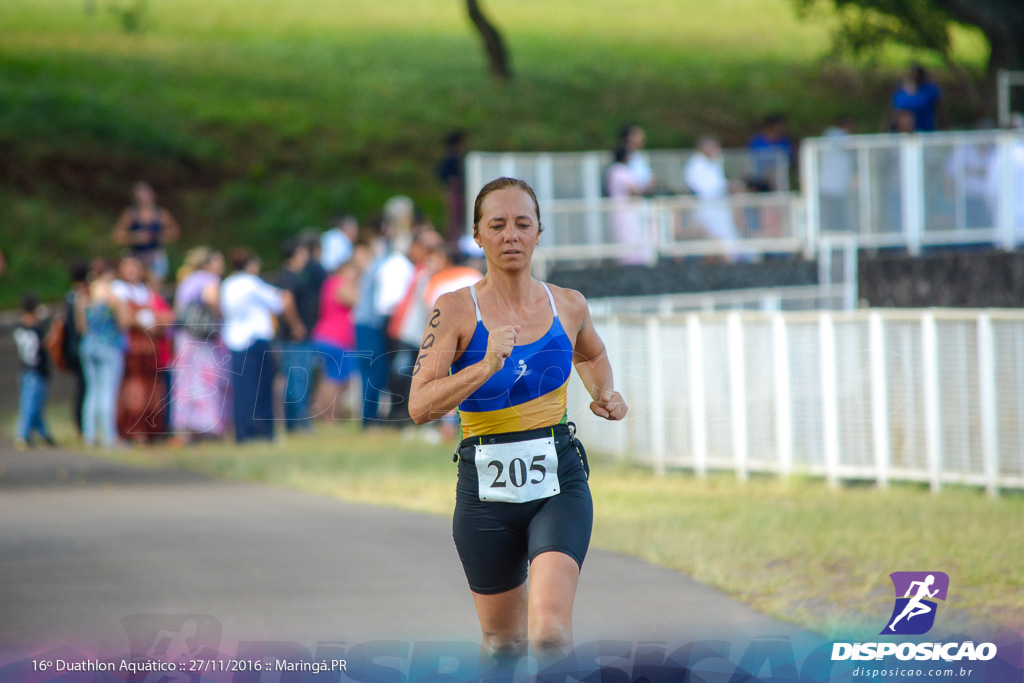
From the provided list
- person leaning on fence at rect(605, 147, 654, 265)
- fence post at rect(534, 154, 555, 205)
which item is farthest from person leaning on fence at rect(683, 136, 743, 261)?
fence post at rect(534, 154, 555, 205)

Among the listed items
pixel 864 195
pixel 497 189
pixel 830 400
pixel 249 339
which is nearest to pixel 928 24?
pixel 864 195

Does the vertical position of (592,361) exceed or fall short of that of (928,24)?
it falls short

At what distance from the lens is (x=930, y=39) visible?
117 ft

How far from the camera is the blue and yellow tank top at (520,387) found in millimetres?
5184

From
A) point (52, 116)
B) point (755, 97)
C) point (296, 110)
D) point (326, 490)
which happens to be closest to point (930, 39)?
point (755, 97)

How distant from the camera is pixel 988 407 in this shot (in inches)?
449

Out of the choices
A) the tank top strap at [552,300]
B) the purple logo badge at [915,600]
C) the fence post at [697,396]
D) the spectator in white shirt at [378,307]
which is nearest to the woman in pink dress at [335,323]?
the spectator in white shirt at [378,307]

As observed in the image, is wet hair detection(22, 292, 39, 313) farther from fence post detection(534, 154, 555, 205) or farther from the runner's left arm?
the runner's left arm

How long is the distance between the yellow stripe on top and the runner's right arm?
0.15 metres

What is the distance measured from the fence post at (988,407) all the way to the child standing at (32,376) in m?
9.67

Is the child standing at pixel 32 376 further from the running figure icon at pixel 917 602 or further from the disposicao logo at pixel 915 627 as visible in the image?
the running figure icon at pixel 917 602

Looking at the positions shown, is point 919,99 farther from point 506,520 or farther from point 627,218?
point 506,520

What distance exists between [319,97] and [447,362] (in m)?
40.5

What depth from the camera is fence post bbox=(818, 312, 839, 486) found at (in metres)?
12.4
